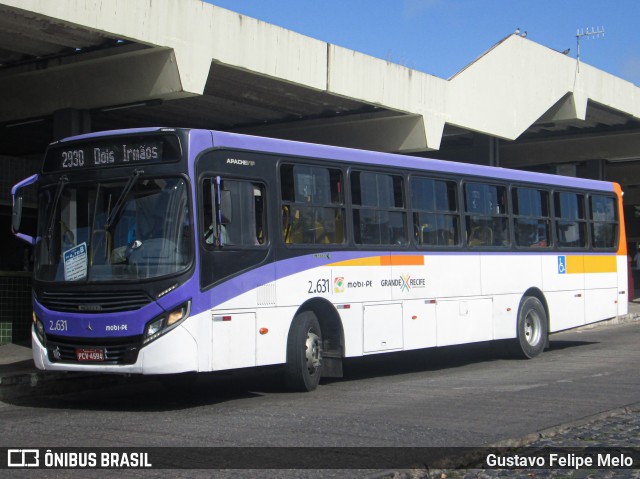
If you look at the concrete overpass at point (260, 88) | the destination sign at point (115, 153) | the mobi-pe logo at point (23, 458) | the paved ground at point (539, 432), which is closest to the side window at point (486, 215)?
the concrete overpass at point (260, 88)

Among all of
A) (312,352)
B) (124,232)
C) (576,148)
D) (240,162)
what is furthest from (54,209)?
(576,148)

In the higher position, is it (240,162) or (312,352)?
(240,162)

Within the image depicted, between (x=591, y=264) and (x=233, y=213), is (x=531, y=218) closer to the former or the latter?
(x=591, y=264)

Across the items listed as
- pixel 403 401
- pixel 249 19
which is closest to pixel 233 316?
pixel 403 401

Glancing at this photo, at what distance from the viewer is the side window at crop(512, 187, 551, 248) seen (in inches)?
663

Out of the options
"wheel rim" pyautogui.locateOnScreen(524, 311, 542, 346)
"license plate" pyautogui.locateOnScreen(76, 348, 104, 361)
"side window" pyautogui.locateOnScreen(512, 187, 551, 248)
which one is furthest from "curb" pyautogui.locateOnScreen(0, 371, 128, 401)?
"side window" pyautogui.locateOnScreen(512, 187, 551, 248)

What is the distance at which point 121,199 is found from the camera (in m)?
10.9

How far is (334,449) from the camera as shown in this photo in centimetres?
830

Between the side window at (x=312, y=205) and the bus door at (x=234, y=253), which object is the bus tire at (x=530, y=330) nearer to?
the side window at (x=312, y=205)

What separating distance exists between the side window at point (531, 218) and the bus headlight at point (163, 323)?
7.93 metres

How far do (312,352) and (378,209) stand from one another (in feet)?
8.27

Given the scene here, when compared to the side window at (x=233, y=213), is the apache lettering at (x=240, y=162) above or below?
above

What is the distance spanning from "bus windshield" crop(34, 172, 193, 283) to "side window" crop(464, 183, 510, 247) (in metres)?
6.28

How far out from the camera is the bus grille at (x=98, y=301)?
34.7 feet
